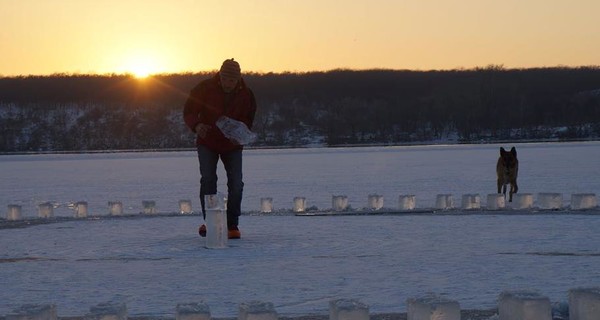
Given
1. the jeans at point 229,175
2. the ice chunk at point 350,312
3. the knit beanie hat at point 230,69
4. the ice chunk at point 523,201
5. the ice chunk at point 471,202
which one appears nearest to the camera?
the ice chunk at point 350,312

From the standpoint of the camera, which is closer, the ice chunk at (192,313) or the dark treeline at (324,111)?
the ice chunk at (192,313)

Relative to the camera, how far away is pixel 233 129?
7.07 metres

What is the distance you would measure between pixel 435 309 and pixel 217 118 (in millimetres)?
4017

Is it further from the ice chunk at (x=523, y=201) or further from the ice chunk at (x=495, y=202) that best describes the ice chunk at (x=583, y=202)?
the ice chunk at (x=495, y=202)

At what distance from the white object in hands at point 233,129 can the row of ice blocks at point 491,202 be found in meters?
2.46

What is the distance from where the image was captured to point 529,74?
4400 inches

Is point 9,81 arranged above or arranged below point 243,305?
above

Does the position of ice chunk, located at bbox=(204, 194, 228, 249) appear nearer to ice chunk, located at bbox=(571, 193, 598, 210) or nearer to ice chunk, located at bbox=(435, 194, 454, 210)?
ice chunk, located at bbox=(435, 194, 454, 210)

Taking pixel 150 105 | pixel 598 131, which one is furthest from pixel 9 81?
pixel 598 131

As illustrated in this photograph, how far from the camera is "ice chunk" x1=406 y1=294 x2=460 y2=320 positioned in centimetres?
333

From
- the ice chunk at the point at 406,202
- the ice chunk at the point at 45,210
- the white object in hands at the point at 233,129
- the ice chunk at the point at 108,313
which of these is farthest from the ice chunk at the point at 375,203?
the ice chunk at the point at 108,313

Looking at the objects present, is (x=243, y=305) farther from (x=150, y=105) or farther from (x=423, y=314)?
(x=150, y=105)

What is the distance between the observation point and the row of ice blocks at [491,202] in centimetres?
878

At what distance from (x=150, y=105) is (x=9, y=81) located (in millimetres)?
19497
